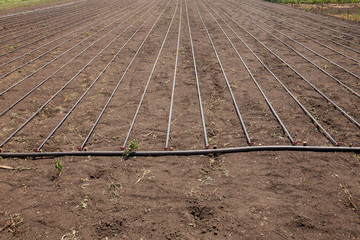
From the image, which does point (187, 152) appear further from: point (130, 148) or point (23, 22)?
point (23, 22)

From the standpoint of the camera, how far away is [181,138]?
4.90 m

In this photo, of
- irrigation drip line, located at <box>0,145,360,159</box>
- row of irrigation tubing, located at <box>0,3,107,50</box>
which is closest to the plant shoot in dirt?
irrigation drip line, located at <box>0,145,360,159</box>

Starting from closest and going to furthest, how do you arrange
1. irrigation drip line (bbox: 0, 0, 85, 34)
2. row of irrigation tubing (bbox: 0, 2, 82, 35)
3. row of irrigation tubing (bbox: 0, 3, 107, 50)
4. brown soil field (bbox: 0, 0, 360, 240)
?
brown soil field (bbox: 0, 0, 360, 240) < row of irrigation tubing (bbox: 0, 3, 107, 50) < row of irrigation tubing (bbox: 0, 2, 82, 35) < irrigation drip line (bbox: 0, 0, 85, 34)

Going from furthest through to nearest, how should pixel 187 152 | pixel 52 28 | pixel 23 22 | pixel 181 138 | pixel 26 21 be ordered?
pixel 26 21, pixel 23 22, pixel 52 28, pixel 181 138, pixel 187 152

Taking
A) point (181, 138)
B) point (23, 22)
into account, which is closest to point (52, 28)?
point (23, 22)

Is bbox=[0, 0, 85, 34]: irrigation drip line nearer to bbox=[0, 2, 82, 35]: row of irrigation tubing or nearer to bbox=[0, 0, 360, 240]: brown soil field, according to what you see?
bbox=[0, 2, 82, 35]: row of irrigation tubing

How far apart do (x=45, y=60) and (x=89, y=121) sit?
5.29 meters

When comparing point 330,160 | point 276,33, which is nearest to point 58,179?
point 330,160

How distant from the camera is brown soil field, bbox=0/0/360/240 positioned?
324 centimetres

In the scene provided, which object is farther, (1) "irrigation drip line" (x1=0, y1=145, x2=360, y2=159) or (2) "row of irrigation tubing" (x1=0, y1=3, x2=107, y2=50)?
(2) "row of irrigation tubing" (x1=0, y1=3, x2=107, y2=50)

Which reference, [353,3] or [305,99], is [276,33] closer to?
[305,99]

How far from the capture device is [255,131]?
5035mm

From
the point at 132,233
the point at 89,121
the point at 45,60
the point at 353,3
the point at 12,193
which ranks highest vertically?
the point at 353,3

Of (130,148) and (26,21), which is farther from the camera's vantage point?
(26,21)
